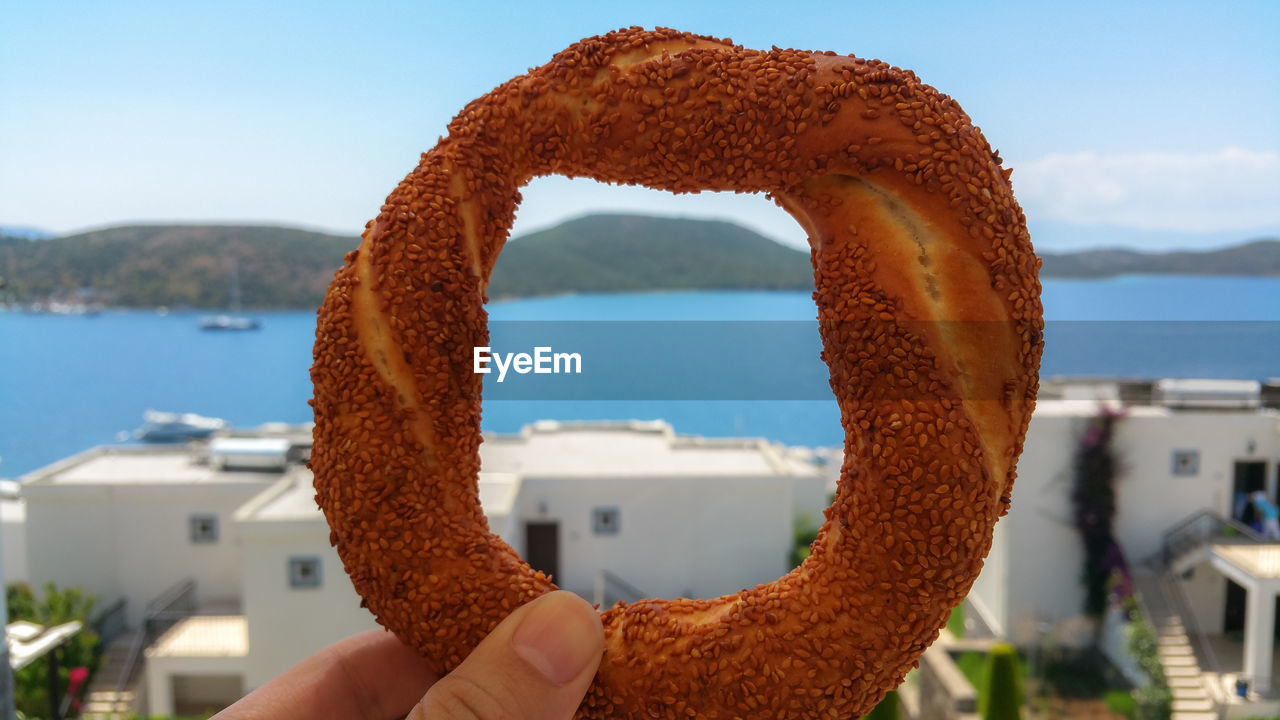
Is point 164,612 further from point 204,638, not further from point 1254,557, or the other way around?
point 1254,557

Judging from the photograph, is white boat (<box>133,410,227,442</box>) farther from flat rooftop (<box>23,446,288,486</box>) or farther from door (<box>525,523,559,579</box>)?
door (<box>525,523,559,579</box>)

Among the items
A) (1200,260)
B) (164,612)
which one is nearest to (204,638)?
(164,612)

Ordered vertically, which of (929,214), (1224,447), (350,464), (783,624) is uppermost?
(929,214)

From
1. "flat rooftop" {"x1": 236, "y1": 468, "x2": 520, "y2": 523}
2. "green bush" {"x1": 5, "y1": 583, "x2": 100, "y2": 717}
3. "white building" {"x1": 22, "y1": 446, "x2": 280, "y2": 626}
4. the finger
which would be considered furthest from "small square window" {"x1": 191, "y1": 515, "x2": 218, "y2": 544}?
the finger

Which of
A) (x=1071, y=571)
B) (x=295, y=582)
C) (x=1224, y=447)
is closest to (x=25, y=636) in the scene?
(x=295, y=582)

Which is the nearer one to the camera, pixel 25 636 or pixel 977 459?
pixel 977 459

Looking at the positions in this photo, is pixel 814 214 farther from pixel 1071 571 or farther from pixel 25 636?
pixel 1071 571
